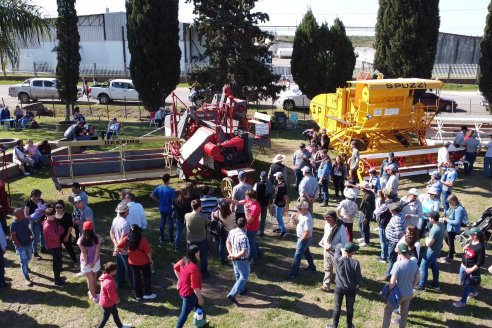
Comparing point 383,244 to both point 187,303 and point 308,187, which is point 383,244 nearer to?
point 308,187

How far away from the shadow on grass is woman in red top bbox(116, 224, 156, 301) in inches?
53.3

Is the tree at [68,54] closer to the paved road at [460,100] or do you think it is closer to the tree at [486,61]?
the paved road at [460,100]

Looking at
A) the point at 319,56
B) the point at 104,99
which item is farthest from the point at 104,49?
the point at 319,56

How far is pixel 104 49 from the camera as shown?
143 ft

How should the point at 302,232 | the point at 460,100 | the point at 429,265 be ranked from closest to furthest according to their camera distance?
the point at 429,265
the point at 302,232
the point at 460,100

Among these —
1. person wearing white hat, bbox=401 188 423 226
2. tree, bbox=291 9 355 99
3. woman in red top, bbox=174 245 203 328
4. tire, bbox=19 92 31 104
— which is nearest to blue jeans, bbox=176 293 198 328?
woman in red top, bbox=174 245 203 328

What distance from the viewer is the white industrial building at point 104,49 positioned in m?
42.1

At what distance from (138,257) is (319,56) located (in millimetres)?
19120

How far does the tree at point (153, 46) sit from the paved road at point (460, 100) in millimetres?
5745

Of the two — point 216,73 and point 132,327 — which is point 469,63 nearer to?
point 216,73

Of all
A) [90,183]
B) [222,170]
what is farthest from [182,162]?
[90,183]

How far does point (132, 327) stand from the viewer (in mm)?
6906

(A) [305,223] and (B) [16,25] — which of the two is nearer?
(A) [305,223]

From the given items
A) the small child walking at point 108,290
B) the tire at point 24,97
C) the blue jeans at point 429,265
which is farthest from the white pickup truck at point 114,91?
the blue jeans at point 429,265
